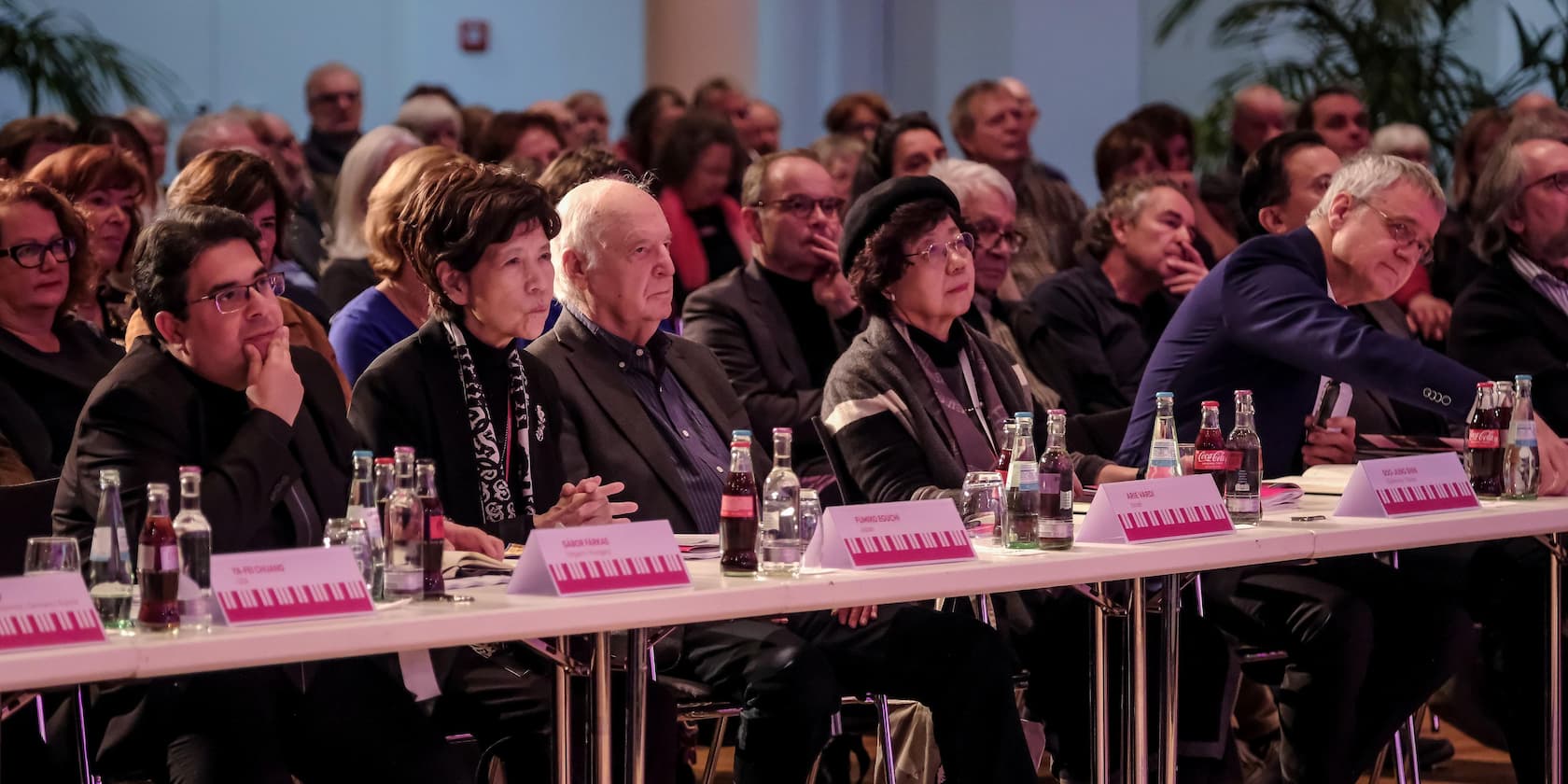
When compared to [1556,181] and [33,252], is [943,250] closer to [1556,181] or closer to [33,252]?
[33,252]

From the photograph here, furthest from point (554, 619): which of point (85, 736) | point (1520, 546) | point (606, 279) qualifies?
point (1520, 546)

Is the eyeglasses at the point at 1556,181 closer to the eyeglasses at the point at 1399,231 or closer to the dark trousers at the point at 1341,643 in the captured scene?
the eyeglasses at the point at 1399,231

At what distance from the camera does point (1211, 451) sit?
3.38 metres

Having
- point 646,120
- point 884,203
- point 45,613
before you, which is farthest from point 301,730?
point 646,120

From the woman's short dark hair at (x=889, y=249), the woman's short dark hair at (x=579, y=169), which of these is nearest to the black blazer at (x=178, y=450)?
the woman's short dark hair at (x=889, y=249)

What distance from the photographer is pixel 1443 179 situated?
8.14m

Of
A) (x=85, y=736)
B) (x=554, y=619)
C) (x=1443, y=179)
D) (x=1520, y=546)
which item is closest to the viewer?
(x=554, y=619)

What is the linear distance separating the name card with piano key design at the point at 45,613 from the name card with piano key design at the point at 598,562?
21.8 inches

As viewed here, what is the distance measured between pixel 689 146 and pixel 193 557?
12.7 ft

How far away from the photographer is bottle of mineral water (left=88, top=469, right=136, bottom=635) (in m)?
2.40

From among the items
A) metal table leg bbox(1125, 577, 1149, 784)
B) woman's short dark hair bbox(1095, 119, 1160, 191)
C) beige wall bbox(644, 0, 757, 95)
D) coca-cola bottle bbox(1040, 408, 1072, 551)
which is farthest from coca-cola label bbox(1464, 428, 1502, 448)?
beige wall bbox(644, 0, 757, 95)

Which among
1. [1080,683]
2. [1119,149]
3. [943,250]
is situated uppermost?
[1119,149]

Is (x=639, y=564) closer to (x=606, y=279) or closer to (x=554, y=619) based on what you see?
(x=554, y=619)

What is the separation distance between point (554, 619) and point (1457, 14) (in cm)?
709
